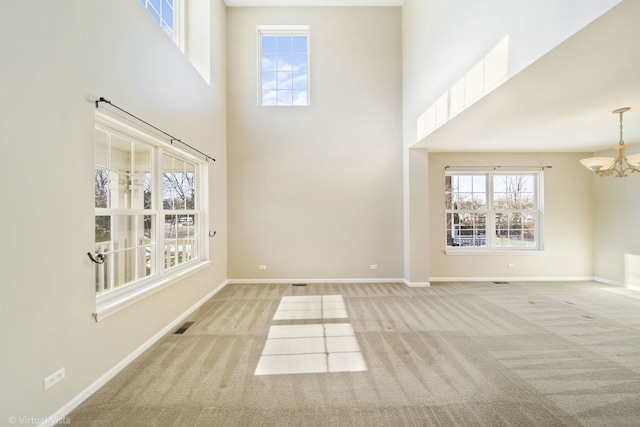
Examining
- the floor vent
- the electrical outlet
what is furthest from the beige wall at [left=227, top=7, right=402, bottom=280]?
the electrical outlet

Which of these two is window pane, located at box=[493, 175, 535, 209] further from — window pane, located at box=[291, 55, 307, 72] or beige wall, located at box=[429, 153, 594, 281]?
window pane, located at box=[291, 55, 307, 72]

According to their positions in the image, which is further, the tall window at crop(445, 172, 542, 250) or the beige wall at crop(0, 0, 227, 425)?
the tall window at crop(445, 172, 542, 250)

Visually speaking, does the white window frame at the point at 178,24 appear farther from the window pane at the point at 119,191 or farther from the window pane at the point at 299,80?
the window pane at the point at 119,191

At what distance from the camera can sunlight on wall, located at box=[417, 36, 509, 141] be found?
7.68 feet

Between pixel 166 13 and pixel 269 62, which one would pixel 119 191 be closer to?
pixel 166 13

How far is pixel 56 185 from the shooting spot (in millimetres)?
1695

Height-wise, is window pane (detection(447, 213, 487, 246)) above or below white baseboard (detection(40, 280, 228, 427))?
above

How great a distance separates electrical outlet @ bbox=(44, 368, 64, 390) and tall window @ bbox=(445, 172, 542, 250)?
5.51 metres

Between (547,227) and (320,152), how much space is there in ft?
15.2

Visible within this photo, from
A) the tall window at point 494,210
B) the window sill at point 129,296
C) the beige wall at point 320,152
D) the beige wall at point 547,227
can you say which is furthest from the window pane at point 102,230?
the tall window at point 494,210

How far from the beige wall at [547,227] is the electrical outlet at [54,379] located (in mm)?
5136

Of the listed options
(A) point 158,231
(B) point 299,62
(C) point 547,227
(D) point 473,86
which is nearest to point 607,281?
(C) point 547,227

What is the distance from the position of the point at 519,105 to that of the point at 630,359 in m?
2.58

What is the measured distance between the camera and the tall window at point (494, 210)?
17.5 ft
